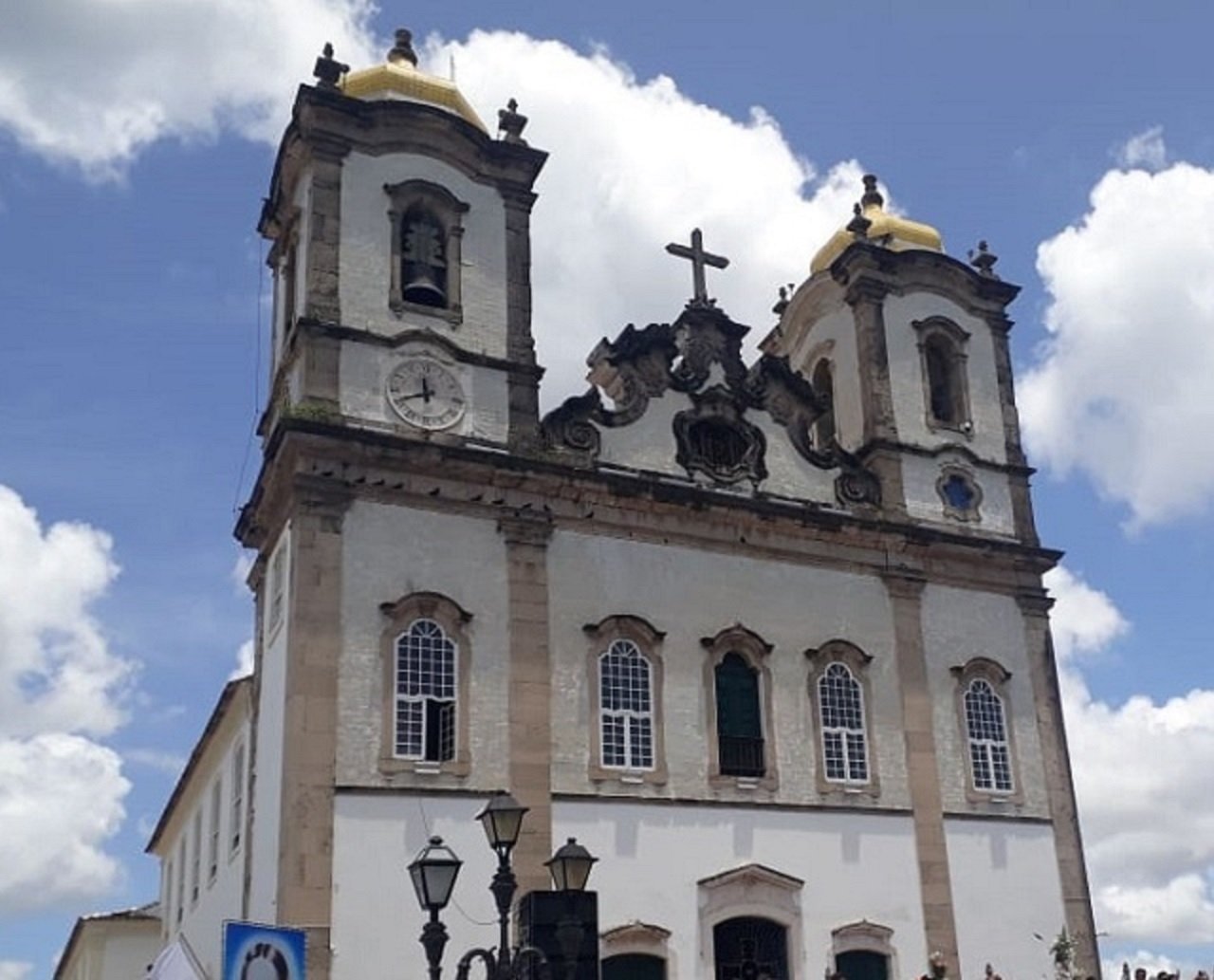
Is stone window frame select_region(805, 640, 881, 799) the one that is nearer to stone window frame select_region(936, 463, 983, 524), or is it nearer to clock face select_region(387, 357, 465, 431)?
stone window frame select_region(936, 463, 983, 524)

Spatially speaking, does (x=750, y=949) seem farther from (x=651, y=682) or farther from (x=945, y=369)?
(x=945, y=369)

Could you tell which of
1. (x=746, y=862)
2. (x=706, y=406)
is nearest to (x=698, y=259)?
(x=706, y=406)

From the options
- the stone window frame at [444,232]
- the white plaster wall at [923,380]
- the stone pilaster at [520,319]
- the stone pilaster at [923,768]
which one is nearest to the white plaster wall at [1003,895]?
the stone pilaster at [923,768]

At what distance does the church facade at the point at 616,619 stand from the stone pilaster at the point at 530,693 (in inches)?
1.5

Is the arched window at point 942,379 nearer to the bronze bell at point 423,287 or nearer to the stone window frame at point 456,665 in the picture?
the bronze bell at point 423,287

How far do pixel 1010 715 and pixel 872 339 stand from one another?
6625 millimetres

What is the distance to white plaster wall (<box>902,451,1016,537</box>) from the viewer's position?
25.3 meters

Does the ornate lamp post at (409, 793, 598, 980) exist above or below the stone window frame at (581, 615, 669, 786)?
below

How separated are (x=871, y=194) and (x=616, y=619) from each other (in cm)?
1142

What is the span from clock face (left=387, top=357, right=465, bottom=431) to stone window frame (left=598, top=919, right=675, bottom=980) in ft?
23.7

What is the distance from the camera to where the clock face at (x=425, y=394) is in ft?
70.5

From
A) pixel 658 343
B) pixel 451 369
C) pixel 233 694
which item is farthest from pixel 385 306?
pixel 233 694

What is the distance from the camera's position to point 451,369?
2208cm

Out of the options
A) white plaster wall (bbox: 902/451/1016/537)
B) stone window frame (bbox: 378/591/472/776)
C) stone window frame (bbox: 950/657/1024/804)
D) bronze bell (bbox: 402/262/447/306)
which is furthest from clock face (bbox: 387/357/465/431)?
stone window frame (bbox: 950/657/1024/804)
